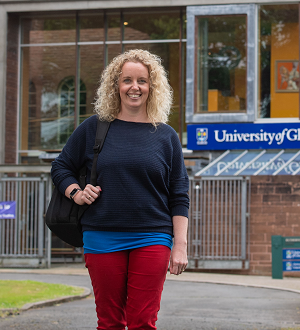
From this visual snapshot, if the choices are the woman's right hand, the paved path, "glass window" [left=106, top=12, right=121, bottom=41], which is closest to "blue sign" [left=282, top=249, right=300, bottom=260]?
the paved path

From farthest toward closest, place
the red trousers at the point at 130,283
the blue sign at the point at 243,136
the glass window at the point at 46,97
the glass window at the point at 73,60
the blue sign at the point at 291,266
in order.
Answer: the glass window at the point at 46,97 < the glass window at the point at 73,60 < the blue sign at the point at 243,136 < the blue sign at the point at 291,266 < the red trousers at the point at 130,283

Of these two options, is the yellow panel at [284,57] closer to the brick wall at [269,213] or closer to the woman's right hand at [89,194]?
the brick wall at [269,213]

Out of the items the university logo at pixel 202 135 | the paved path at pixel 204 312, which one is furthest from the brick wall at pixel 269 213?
the paved path at pixel 204 312

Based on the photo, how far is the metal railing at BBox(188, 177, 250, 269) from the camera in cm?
1554

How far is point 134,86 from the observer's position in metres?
3.44

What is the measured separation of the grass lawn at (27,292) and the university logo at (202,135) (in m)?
6.82

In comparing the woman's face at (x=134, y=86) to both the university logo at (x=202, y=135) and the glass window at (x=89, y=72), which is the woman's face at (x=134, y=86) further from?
the glass window at (x=89, y=72)

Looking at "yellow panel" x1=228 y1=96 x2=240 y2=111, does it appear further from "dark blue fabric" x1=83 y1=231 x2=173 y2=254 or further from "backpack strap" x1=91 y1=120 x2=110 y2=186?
"dark blue fabric" x1=83 y1=231 x2=173 y2=254

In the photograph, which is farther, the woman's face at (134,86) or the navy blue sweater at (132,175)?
the woman's face at (134,86)

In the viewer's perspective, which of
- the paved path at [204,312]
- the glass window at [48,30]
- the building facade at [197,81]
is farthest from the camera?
the glass window at [48,30]

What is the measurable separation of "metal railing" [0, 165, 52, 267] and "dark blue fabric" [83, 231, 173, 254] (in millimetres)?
13013

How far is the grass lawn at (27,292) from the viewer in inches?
336

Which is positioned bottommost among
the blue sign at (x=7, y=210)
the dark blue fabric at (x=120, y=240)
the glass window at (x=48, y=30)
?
the blue sign at (x=7, y=210)

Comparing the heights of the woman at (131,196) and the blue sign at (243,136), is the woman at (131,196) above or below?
below
